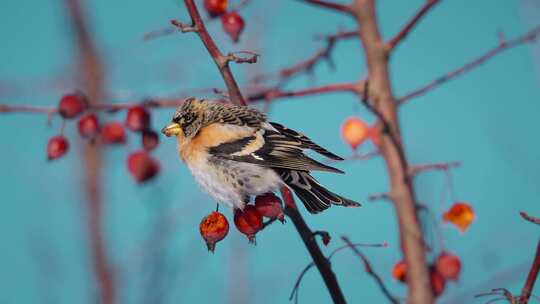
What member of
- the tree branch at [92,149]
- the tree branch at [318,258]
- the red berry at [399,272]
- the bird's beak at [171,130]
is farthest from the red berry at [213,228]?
the tree branch at [92,149]

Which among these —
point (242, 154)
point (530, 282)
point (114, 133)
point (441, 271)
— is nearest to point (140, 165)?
point (114, 133)

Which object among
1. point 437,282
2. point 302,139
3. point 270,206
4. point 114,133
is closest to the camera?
point 270,206

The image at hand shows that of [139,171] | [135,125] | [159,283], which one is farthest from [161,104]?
[159,283]

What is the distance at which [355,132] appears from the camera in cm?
268

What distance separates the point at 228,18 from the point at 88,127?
0.84 metres

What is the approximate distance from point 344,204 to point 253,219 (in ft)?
1.01

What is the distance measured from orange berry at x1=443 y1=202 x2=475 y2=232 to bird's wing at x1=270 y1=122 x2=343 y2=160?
60 centimetres

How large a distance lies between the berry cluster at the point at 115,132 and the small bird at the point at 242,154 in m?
0.13

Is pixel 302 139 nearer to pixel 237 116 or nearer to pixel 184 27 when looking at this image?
pixel 237 116

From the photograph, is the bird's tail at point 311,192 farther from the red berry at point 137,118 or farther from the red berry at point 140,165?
the red berry at point 140,165

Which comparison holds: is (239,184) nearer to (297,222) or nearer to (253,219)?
(253,219)

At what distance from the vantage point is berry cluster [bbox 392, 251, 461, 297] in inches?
77.1

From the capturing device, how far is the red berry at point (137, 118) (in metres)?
2.60

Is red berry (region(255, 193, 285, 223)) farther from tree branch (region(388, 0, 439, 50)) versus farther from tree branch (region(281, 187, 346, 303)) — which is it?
tree branch (region(388, 0, 439, 50))
